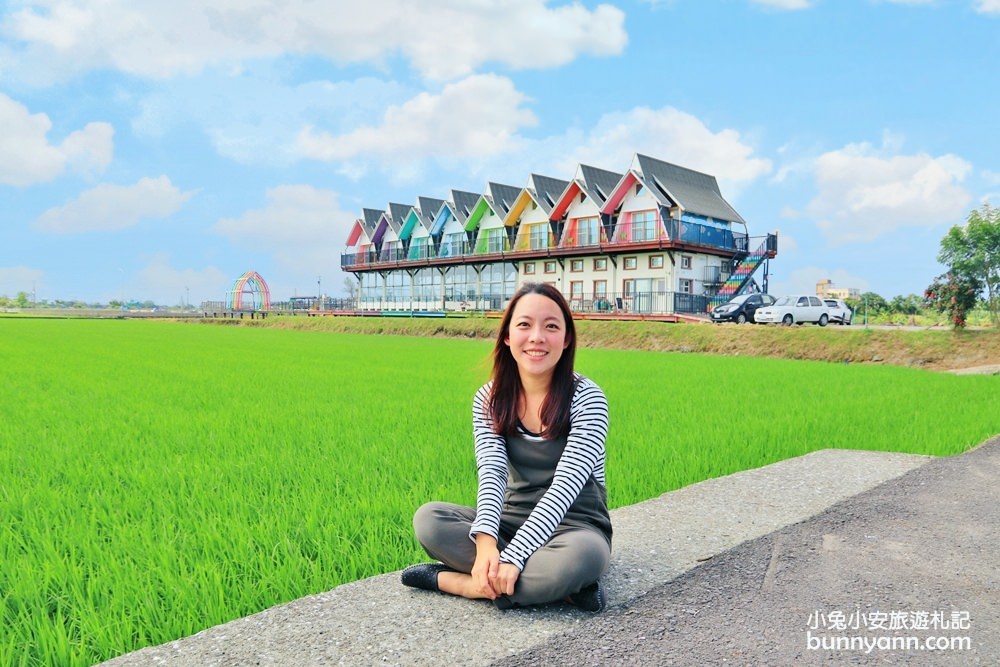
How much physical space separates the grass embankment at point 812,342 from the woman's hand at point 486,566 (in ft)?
55.7

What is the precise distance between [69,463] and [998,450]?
25.7 feet

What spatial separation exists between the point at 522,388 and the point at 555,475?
1.41 ft

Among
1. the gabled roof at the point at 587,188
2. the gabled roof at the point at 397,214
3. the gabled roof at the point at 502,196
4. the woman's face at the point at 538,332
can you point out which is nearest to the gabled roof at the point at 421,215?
the gabled roof at the point at 397,214

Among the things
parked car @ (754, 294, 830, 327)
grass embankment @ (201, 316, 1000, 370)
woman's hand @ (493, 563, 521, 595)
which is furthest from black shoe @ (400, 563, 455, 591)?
parked car @ (754, 294, 830, 327)

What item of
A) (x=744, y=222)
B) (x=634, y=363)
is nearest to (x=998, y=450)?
(x=634, y=363)

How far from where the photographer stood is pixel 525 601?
2646 millimetres

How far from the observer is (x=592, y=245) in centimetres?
3297

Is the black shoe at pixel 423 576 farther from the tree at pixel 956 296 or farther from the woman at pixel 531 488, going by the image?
the tree at pixel 956 296

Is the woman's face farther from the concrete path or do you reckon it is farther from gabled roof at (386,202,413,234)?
gabled roof at (386,202,413,234)

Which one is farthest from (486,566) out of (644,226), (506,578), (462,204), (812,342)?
(462,204)

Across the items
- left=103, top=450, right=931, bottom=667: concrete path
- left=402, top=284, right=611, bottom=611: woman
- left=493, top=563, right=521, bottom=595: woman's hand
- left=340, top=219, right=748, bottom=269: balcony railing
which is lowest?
left=103, top=450, right=931, bottom=667: concrete path

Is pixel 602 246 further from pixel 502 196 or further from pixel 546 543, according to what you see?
pixel 546 543

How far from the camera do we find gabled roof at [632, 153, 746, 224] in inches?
1249

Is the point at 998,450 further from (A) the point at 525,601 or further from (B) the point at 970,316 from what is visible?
(B) the point at 970,316
